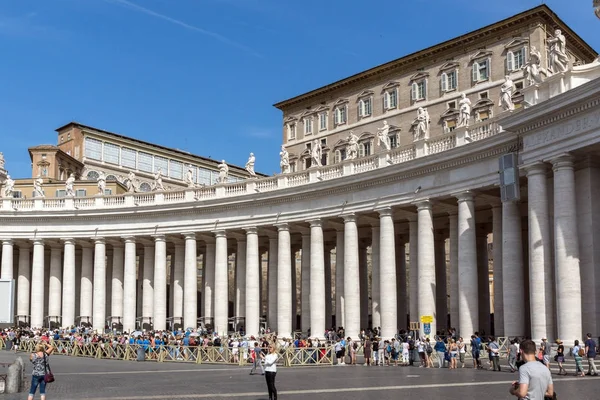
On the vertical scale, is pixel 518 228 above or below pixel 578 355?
above

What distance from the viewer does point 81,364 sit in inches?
1742

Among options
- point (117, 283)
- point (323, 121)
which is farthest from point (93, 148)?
point (117, 283)

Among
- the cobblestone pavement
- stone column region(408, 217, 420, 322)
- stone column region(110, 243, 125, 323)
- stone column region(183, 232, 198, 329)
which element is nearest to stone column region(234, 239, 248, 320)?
stone column region(183, 232, 198, 329)

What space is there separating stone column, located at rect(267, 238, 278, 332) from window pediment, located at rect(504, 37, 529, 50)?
2739cm

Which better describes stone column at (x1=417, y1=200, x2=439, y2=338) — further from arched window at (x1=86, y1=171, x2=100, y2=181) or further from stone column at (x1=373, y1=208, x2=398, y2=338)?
arched window at (x1=86, y1=171, x2=100, y2=181)

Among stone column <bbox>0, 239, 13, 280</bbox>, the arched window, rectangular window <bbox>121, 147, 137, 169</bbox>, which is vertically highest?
rectangular window <bbox>121, 147, 137, 169</bbox>

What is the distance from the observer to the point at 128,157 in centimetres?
12550

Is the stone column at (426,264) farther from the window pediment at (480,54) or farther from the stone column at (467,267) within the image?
the window pediment at (480,54)

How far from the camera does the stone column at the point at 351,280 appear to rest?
56344 millimetres

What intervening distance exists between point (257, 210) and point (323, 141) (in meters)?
31.6

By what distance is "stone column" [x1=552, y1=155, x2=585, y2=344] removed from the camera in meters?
38.4

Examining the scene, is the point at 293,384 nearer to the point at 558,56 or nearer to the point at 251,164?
the point at 558,56

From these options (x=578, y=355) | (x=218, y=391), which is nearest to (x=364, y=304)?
(x=578, y=355)

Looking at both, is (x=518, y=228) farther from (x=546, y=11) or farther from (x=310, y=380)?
(x=546, y=11)
